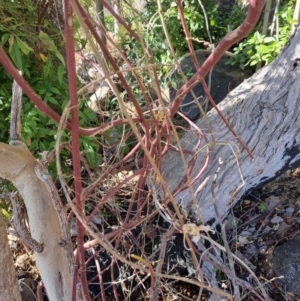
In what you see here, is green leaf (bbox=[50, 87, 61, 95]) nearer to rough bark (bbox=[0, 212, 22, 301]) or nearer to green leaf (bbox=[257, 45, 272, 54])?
rough bark (bbox=[0, 212, 22, 301])

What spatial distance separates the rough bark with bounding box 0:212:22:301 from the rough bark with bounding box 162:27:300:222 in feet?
2.43

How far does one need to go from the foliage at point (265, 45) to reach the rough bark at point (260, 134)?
1170 millimetres

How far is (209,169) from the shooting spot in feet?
5.40

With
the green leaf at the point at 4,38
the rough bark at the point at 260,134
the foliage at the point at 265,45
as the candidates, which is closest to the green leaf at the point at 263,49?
the foliage at the point at 265,45

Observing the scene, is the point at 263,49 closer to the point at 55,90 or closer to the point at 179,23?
the point at 179,23

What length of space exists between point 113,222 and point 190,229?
1389 millimetres

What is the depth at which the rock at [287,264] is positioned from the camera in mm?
1681

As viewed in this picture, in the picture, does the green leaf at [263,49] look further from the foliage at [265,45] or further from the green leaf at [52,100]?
the green leaf at [52,100]

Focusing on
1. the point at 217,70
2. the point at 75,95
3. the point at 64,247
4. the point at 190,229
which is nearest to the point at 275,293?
the point at 64,247

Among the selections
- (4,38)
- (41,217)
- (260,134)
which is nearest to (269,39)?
(260,134)

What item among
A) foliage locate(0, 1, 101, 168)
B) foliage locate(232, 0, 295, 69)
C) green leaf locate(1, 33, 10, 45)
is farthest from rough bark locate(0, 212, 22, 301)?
foliage locate(232, 0, 295, 69)

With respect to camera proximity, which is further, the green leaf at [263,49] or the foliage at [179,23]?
the foliage at [179,23]

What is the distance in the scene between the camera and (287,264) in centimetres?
172

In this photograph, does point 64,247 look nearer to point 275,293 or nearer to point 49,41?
point 49,41
